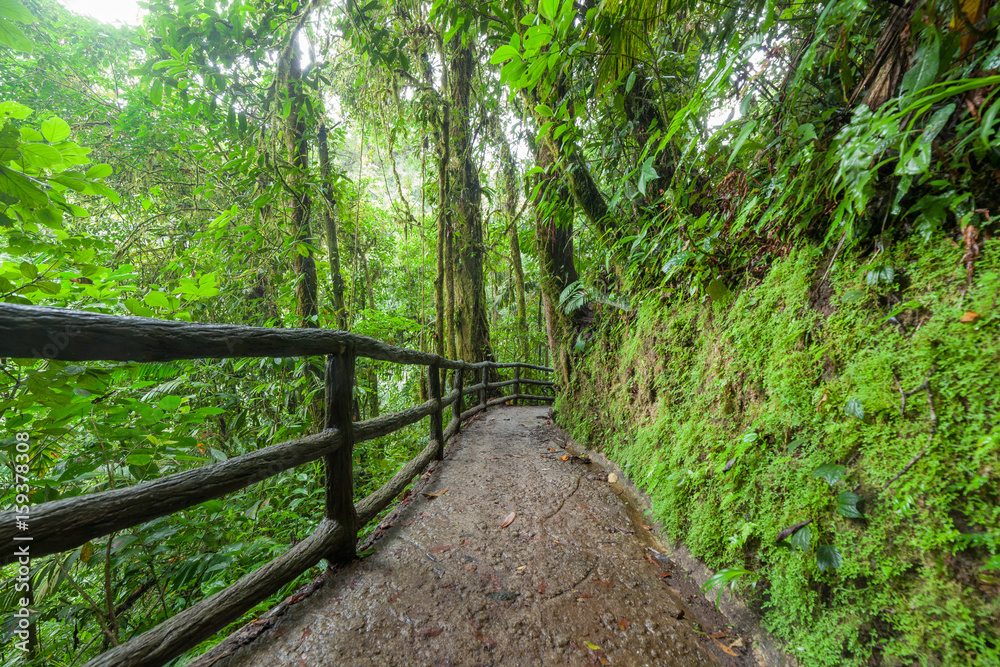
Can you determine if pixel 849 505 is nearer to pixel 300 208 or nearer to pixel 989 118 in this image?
pixel 989 118

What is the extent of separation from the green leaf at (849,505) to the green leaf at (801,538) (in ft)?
0.45

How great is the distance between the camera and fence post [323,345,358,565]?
1.71 meters

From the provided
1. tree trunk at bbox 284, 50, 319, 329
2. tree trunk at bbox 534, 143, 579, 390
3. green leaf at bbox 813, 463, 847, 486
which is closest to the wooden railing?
green leaf at bbox 813, 463, 847, 486

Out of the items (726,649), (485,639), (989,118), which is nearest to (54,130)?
(485,639)

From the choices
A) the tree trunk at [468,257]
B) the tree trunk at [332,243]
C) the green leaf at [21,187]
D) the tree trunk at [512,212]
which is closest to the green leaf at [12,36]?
the green leaf at [21,187]

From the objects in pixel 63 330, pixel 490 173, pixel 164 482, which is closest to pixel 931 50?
pixel 63 330

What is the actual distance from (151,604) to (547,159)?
5099 mm

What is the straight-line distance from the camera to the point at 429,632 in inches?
53.2

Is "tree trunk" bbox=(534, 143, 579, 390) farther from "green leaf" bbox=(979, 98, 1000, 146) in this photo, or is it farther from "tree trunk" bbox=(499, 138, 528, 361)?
"green leaf" bbox=(979, 98, 1000, 146)

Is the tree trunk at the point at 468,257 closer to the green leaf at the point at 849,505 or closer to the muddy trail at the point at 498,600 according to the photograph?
the muddy trail at the point at 498,600

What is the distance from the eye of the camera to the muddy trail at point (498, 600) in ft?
4.16

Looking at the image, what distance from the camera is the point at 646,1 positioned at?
7.32 feet

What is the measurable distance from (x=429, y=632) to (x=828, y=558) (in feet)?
4.45

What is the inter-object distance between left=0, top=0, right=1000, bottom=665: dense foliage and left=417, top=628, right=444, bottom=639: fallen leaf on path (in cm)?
119
